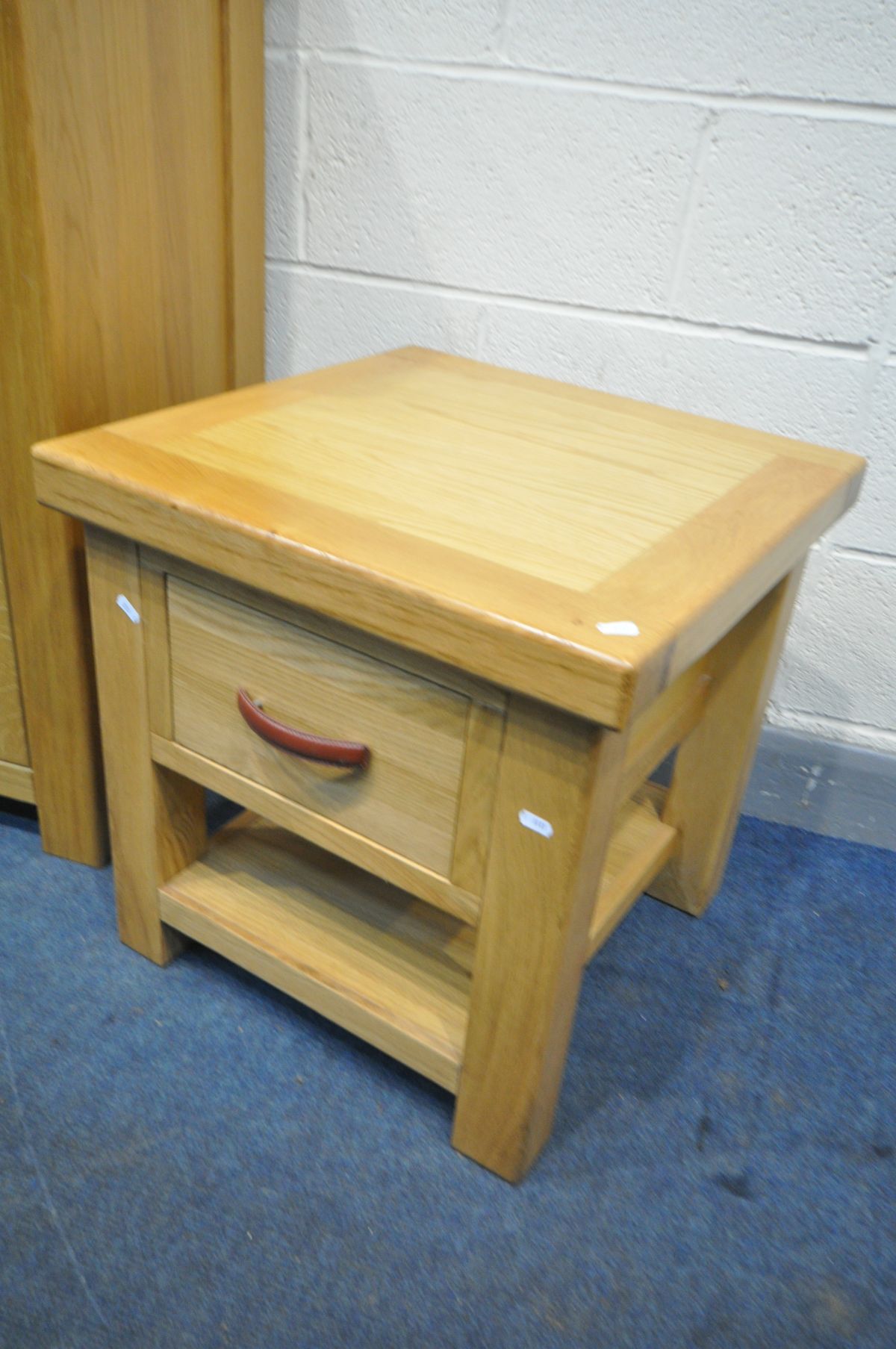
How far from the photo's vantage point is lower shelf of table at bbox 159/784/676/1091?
0.78 m

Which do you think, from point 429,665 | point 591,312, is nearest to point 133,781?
point 429,665

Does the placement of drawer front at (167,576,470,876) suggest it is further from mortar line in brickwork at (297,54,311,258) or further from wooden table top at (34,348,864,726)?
mortar line in brickwork at (297,54,311,258)

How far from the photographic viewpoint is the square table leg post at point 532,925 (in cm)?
59

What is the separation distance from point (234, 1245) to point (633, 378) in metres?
0.82

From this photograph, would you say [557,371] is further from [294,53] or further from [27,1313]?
[27,1313]

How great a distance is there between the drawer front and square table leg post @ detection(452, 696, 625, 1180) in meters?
0.05

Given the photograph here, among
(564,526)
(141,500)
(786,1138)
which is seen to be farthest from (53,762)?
(786,1138)

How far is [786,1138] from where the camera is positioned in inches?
32.1

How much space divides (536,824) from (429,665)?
0.37 feet

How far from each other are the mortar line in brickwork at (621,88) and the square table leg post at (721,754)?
0.39 meters

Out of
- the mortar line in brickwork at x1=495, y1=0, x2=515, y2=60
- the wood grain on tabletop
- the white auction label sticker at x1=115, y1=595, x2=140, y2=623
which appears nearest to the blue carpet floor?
the wood grain on tabletop

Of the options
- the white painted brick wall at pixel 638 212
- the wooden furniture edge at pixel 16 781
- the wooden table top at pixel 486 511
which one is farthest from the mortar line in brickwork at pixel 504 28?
the wooden furniture edge at pixel 16 781

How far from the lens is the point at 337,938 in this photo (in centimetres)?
84

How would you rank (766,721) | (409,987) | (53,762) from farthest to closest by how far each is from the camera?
(766,721)
(53,762)
(409,987)
